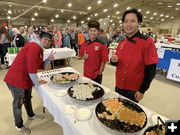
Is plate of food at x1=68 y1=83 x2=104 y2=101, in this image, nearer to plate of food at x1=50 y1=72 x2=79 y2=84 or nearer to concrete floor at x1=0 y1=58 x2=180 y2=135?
plate of food at x1=50 y1=72 x2=79 y2=84

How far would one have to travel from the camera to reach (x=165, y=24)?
2681 centimetres

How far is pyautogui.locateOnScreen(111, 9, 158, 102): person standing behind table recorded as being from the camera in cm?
136

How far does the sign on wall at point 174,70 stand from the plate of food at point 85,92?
11.6 feet

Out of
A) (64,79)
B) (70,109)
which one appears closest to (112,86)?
(64,79)

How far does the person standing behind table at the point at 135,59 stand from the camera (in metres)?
1.36

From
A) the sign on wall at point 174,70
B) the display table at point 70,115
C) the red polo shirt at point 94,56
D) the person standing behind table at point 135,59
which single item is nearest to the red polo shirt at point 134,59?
the person standing behind table at point 135,59

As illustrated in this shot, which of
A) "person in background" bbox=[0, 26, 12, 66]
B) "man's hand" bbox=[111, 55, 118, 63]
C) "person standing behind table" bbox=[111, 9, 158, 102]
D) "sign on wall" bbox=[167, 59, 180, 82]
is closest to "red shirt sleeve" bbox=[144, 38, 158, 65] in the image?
"person standing behind table" bbox=[111, 9, 158, 102]

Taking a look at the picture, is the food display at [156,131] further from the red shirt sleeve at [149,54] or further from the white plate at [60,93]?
the white plate at [60,93]

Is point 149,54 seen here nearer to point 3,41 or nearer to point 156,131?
point 156,131

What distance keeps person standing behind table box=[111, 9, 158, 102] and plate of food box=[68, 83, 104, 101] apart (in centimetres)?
29

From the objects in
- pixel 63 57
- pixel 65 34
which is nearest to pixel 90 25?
pixel 63 57

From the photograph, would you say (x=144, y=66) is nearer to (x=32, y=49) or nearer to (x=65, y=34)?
(x=32, y=49)

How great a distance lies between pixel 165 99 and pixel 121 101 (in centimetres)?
251

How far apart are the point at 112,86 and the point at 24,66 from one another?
8.77 ft
